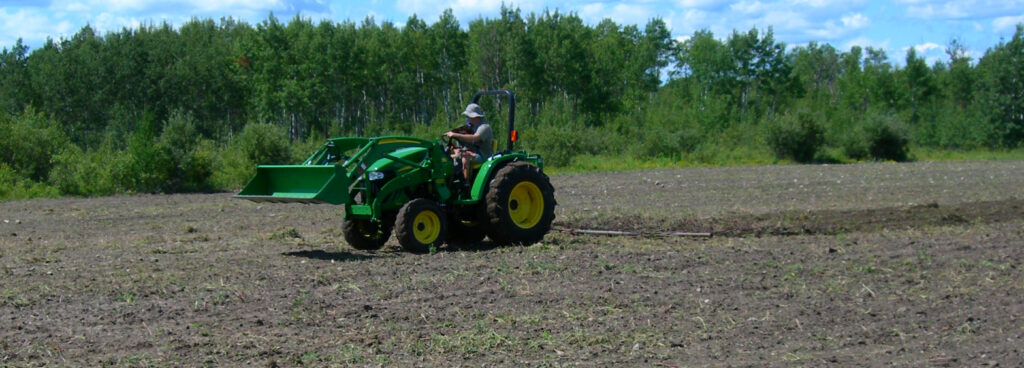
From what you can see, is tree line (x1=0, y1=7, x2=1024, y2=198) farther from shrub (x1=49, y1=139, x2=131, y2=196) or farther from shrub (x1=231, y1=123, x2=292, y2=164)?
shrub (x1=49, y1=139, x2=131, y2=196)

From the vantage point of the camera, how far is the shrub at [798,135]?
3641cm

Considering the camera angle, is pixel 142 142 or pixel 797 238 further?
pixel 142 142

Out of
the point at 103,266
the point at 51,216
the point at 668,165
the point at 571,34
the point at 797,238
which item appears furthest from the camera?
the point at 571,34

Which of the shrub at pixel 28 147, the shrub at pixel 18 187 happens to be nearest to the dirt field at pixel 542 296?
the shrub at pixel 18 187

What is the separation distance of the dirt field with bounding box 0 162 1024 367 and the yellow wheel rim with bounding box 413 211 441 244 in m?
0.37

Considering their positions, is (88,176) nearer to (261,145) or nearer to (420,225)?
(261,145)

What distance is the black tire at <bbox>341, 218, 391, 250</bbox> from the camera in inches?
428

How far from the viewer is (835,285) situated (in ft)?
26.9

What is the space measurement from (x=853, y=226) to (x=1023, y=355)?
22.6 ft

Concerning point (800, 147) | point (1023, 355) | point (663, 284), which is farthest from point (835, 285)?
point (800, 147)

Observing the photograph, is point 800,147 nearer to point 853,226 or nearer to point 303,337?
point 853,226

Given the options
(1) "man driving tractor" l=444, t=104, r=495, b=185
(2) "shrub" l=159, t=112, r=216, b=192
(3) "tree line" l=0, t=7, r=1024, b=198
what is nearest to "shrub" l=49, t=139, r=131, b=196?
(2) "shrub" l=159, t=112, r=216, b=192

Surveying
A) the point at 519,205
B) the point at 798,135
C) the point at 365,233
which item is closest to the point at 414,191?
the point at 365,233

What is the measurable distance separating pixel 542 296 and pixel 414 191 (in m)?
3.50
